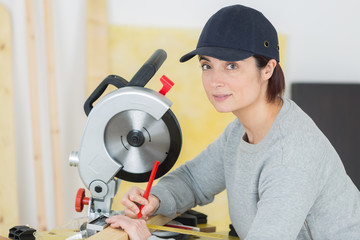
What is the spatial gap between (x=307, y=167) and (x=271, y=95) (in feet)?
0.93

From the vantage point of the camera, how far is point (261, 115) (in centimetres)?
140

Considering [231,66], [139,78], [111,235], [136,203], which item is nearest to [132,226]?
[111,235]

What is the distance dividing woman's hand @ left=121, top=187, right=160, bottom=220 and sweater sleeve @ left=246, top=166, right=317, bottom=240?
1.20 ft

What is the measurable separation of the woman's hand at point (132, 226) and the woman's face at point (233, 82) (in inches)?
15.4

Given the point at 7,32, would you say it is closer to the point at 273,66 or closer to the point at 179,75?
the point at 179,75

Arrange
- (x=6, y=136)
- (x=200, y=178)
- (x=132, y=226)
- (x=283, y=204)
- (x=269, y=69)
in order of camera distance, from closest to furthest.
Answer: (x=283, y=204), (x=132, y=226), (x=269, y=69), (x=200, y=178), (x=6, y=136)

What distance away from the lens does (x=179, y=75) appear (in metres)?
3.09

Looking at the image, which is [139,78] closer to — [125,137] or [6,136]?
[125,137]

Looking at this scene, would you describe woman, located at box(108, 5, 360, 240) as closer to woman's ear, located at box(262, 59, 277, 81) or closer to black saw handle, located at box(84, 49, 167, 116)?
woman's ear, located at box(262, 59, 277, 81)

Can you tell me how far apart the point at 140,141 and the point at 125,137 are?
43 millimetres

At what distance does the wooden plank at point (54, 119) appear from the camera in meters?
2.96

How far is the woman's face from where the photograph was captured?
→ 133 cm

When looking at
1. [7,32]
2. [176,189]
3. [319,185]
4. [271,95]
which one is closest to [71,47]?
[7,32]

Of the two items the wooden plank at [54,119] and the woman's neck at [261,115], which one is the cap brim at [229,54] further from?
the wooden plank at [54,119]
